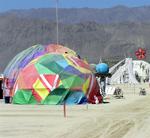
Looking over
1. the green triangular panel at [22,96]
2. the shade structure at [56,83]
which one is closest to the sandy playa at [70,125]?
the shade structure at [56,83]

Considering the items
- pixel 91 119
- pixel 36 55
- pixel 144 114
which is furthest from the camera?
pixel 36 55

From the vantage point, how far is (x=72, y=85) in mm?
36156

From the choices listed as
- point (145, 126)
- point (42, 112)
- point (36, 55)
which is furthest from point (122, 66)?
point (145, 126)

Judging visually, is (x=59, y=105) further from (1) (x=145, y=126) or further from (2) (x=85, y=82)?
(1) (x=145, y=126)

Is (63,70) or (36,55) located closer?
(63,70)

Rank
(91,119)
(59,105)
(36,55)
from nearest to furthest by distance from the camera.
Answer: (91,119)
(59,105)
(36,55)

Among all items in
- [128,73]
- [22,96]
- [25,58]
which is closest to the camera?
[22,96]

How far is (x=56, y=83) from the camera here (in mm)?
36250

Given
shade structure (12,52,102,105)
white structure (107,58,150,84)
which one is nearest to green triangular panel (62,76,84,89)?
shade structure (12,52,102,105)

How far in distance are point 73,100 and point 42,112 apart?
6.30 metres

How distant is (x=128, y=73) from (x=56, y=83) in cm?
5906

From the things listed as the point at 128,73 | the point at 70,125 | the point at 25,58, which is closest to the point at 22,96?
the point at 25,58

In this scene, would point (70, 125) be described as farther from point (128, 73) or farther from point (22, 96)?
point (128, 73)

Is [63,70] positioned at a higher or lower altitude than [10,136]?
higher
